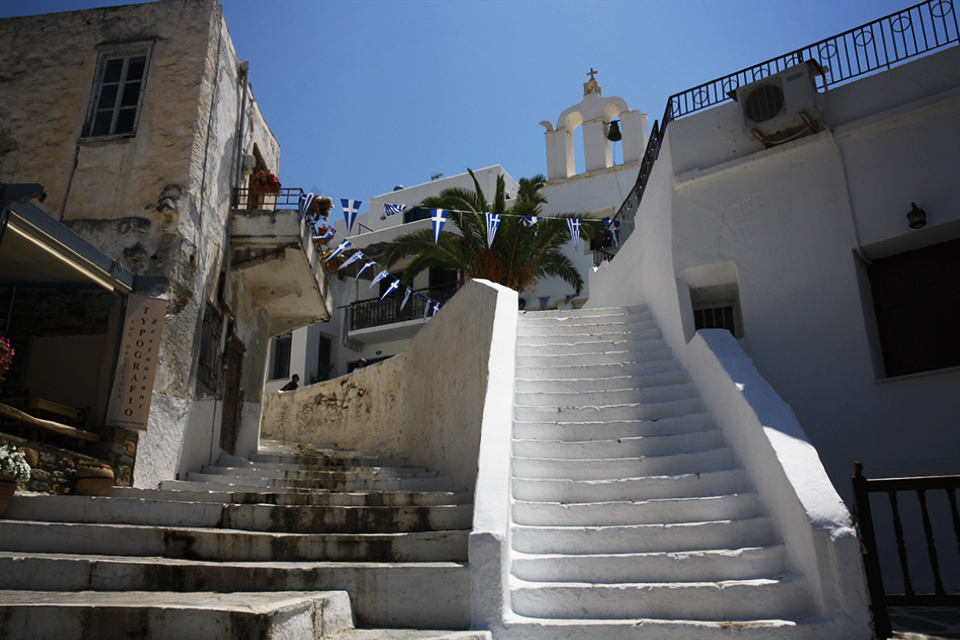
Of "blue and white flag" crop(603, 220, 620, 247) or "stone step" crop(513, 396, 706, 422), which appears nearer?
"stone step" crop(513, 396, 706, 422)

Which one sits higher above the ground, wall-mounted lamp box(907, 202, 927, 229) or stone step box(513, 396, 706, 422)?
wall-mounted lamp box(907, 202, 927, 229)

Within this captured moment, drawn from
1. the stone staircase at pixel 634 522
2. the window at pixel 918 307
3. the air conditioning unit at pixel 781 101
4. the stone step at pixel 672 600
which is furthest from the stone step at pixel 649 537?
the air conditioning unit at pixel 781 101

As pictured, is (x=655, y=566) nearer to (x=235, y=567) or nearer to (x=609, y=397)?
(x=609, y=397)

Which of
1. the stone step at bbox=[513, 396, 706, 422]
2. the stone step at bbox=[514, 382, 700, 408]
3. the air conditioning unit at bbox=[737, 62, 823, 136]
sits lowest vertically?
the stone step at bbox=[513, 396, 706, 422]

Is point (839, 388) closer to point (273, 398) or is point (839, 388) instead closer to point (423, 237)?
point (423, 237)

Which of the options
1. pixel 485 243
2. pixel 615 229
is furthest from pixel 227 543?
pixel 485 243

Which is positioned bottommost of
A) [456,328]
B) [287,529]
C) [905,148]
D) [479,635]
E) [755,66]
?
[479,635]

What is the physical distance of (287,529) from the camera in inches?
211

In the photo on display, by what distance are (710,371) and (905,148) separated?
4.03m

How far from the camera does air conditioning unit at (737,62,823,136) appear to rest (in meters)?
8.60

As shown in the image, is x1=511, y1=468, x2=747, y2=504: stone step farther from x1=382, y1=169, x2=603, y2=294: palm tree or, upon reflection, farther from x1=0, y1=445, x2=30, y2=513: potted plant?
x1=382, y1=169, x2=603, y2=294: palm tree

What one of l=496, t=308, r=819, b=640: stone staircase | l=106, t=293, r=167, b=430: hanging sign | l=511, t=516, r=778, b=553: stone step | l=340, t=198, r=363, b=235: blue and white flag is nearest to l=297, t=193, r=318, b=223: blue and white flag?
l=340, t=198, r=363, b=235: blue and white flag

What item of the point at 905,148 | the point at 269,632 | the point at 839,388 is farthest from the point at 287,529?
the point at 905,148

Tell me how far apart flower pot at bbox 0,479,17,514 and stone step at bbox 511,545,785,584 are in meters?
4.09
